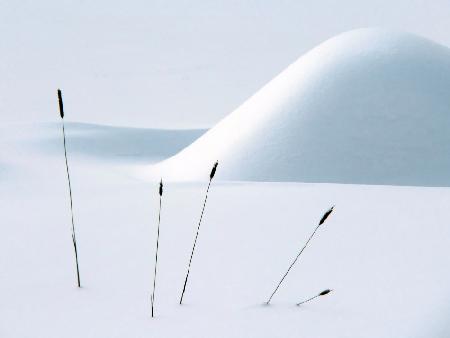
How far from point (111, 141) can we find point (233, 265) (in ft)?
52.3

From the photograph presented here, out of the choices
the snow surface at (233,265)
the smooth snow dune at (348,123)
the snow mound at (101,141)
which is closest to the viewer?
the snow surface at (233,265)

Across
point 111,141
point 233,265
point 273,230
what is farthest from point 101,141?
point 233,265

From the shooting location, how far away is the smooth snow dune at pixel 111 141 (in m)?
16.0

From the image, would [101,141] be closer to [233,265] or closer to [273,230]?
[273,230]

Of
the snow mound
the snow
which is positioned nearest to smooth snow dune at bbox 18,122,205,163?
the snow mound

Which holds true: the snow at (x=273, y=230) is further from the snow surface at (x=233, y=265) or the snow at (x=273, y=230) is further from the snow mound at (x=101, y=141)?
the snow mound at (x=101, y=141)

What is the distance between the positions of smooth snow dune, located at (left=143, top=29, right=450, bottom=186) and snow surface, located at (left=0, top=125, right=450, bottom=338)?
2.81m

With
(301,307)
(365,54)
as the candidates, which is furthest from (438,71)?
(301,307)

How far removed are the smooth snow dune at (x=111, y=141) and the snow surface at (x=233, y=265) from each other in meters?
9.60

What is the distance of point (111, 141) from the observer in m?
18.7

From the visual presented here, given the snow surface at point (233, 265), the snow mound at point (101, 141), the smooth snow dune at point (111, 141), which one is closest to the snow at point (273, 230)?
the snow surface at point (233, 265)

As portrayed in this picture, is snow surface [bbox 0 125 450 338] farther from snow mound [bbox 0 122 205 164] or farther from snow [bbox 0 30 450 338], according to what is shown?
snow mound [bbox 0 122 205 164]

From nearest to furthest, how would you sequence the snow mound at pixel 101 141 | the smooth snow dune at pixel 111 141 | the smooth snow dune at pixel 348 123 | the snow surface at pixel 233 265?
the snow surface at pixel 233 265
the smooth snow dune at pixel 348 123
the snow mound at pixel 101 141
the smooth snow dune at pixel 111 141

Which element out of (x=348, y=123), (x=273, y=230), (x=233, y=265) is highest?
(x=348, y=123)
